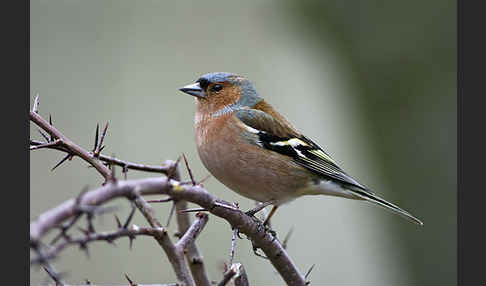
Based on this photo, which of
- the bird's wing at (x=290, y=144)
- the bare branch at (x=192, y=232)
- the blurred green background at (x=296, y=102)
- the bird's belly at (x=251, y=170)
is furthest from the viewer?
the blurred green background at (x=296, y=102)

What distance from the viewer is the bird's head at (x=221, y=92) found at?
11.6ft

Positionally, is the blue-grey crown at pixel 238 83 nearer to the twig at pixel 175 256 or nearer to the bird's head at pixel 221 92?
the bird's head at pixel 221 92

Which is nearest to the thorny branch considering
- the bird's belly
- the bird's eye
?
the bird's belly

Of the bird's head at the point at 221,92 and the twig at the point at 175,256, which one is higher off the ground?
the bird's head at the point at 221,92

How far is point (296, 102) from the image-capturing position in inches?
220

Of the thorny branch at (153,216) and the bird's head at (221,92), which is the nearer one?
the thorny branch at (153,216)

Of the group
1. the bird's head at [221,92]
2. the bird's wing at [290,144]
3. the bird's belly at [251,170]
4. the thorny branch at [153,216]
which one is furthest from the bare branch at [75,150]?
the bird's head at [221,92]

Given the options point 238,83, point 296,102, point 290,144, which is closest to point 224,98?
point 238,83

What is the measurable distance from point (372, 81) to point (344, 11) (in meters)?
0.88

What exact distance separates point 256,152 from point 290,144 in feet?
1.14

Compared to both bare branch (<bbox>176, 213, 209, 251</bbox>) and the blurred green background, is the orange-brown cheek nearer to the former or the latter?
the blurred green background

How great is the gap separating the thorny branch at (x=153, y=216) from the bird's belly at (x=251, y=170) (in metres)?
0.77

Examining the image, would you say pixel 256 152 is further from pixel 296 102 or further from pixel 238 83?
pixel 296 102

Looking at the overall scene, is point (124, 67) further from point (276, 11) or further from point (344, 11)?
point (344, 11)
